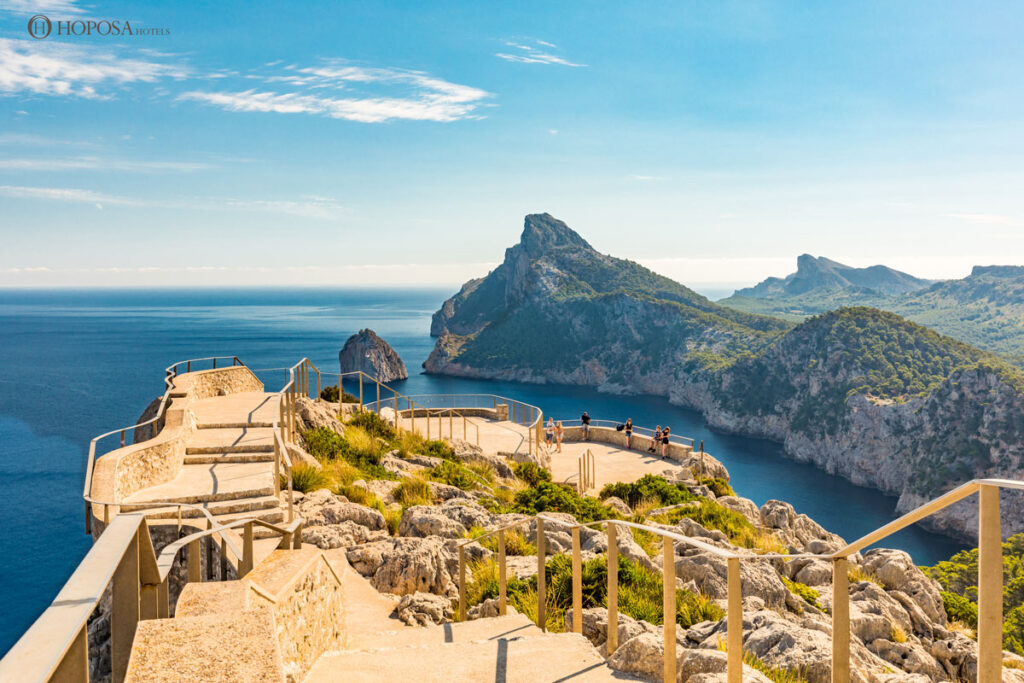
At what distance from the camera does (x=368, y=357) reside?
120m

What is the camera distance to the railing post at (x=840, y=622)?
3.07m

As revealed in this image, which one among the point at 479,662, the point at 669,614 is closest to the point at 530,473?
the point at 479,662

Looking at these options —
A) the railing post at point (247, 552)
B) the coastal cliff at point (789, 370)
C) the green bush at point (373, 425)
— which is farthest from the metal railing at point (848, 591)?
the coastal cliff at point (789, 370)

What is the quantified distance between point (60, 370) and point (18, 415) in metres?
39.1

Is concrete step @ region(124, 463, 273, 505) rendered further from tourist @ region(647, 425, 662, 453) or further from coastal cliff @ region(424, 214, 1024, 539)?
coastal cliff @ region(424, 214, 1024, 539)

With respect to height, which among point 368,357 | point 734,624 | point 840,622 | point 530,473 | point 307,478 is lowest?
point 368,357

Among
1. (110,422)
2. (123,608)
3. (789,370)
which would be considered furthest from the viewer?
(789,370)

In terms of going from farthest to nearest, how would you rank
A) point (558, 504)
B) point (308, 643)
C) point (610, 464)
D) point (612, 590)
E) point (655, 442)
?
Answer: point (655, 442) < point (610, 464) < point (558, 504) < point (308, 643) < point (612, 590)

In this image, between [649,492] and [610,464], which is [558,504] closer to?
[649,492]

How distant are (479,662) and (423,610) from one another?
330 centimetres

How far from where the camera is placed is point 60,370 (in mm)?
112062

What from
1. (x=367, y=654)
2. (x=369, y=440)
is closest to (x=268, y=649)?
(x=367, y=654)

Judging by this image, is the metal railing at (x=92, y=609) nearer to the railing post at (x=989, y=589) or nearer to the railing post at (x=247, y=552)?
the railing post at (x=247, y=552)

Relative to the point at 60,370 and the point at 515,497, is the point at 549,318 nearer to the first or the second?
the point at 60,370
